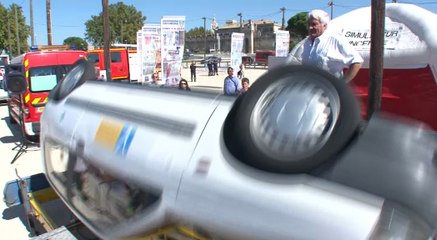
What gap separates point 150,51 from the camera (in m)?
14.1

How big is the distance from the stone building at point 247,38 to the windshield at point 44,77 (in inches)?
3161

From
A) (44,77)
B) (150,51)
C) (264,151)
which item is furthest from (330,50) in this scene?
(150,51)

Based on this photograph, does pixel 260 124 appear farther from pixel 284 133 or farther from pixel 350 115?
pixel 350 115

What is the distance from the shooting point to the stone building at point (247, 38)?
97.4m

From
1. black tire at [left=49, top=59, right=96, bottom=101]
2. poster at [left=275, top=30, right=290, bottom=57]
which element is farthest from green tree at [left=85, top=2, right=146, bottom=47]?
black tire at [left=49, top=59, right=96, bottom=101]

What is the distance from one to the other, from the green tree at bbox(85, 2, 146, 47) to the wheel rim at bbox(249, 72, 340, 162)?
75145mm

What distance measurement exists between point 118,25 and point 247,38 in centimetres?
3623

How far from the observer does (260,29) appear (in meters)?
104

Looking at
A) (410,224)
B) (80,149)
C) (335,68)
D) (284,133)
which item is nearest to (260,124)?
(284,133)

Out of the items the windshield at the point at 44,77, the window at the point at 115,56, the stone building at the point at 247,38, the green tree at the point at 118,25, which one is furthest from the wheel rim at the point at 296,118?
the stone building at the point at 247,38

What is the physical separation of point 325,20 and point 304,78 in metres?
2.05

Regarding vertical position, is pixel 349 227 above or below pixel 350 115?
below

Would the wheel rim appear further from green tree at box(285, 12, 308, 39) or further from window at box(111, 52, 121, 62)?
green tree at box(285, 12, 308, 39)

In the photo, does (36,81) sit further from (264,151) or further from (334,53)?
(264,151)
